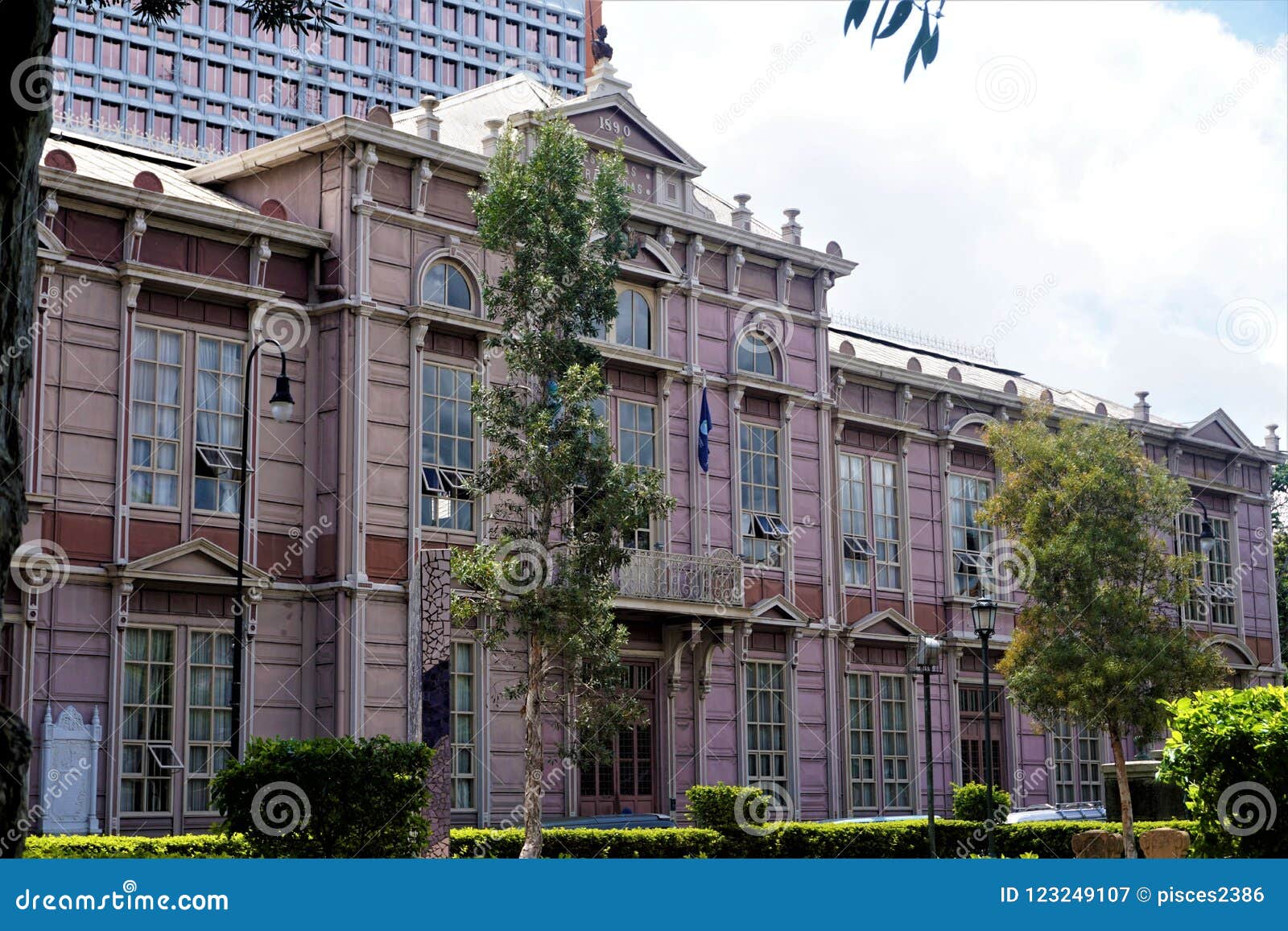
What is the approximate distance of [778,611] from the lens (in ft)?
104

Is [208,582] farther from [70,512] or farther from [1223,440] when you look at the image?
[1223,440]

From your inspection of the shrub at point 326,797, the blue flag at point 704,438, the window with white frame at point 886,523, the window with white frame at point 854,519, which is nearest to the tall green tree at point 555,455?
the shrub at point 326,797

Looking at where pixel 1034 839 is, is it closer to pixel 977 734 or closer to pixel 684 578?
pixel 684 578

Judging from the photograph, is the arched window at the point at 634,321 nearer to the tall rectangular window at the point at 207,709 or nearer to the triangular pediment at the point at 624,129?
the triangular pediment at the point at 624,129

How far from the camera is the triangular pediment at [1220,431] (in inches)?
1763

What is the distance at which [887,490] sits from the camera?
36.3 metres

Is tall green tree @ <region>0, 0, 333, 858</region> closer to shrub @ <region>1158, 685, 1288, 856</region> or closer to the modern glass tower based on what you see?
shrub @ <region>1158, 685, 1288, 856</region>

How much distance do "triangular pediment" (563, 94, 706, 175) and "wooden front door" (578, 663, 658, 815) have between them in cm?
961

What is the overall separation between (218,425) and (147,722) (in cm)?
466

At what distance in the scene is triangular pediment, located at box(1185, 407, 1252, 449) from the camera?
1763 inches

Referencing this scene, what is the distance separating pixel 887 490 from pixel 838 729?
6048 mm

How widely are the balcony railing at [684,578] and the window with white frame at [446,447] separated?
319 centimetres

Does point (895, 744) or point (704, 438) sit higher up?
point (704, 438)

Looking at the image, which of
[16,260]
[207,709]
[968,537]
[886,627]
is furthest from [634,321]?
[16,260]
